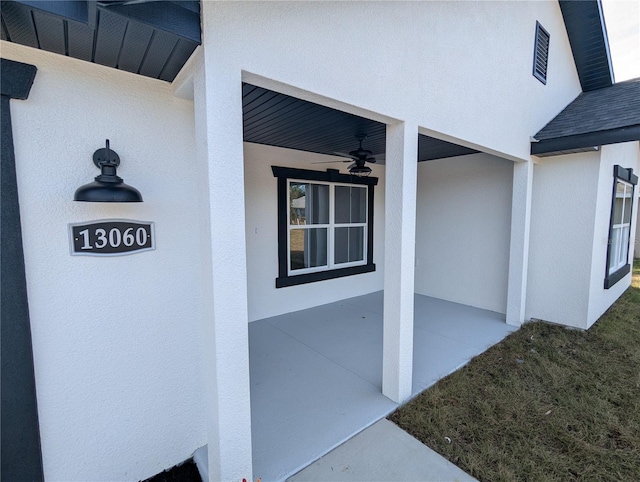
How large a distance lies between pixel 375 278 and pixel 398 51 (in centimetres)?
520

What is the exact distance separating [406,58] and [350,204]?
12.8 feet

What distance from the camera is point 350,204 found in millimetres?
6586

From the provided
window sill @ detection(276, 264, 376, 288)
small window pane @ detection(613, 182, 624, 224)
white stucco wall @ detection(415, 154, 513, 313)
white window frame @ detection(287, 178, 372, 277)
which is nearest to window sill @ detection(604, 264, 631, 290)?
small window pane @ detection(613, 182, 624, 224)

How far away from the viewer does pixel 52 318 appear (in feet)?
5.97

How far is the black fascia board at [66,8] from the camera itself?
1310mm

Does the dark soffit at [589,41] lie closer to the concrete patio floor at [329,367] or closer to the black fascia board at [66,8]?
the concrete patio floor at [329,367]

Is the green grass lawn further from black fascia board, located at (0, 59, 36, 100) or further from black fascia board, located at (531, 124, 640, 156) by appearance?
black fascia board, located at (0, 59, 36, 100)

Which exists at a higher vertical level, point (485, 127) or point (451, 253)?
point (485, 127)

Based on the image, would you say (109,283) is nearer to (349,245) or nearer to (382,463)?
(382,463)

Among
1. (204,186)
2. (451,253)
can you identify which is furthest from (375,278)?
(204,186)

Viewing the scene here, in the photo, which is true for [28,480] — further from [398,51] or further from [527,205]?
[527,205]

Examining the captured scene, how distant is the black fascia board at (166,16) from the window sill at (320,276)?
4214 mm

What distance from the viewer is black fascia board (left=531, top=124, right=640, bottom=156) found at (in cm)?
395

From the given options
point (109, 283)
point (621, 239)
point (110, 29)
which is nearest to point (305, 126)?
point (110, 29)
